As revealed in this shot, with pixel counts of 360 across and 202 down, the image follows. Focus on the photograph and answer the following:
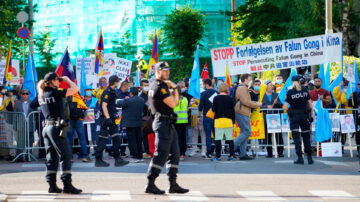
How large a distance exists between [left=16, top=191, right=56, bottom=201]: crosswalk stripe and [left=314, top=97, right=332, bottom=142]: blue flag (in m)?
8.37

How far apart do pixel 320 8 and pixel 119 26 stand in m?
31.4

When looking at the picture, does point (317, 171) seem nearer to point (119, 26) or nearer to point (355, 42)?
point (355, 42)

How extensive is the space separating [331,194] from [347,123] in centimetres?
719

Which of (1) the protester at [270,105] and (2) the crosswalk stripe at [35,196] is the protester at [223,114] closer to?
(1) the protester at [270,105]

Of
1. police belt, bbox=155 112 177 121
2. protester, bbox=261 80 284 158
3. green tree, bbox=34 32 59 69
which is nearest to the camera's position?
police belt, bbox=155 112 177 121

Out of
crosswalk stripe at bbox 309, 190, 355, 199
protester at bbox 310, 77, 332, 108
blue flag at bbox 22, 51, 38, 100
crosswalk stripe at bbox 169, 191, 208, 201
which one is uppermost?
blue flag at bbox 22, 51, 38, 100

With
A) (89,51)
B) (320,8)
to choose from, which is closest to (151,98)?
(320,8)

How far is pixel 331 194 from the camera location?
10.6 meters

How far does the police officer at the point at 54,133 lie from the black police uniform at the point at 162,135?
51.6 inches

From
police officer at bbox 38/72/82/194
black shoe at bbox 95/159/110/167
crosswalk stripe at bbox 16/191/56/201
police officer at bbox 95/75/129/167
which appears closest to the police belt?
police officer at bbox 38/72/82/194

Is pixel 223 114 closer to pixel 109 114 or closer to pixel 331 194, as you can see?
pixel 109 114

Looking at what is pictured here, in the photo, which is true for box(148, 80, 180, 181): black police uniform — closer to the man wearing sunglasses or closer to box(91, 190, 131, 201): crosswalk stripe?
box(91, 190, 131, 201): crosswalk stripe

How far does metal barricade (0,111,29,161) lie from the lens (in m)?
17.1

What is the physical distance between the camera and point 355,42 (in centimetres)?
3856
